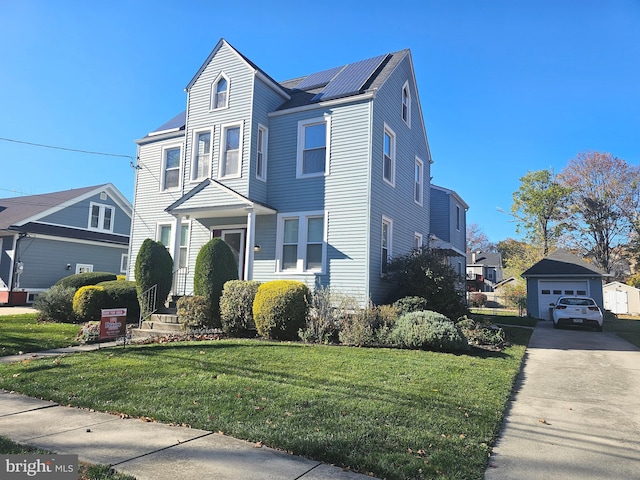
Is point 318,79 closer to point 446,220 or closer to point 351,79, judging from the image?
point 351,79

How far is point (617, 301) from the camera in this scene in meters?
30.9

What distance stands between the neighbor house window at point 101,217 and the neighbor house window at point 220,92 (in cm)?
1628

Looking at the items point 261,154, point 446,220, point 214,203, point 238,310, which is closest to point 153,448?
point 238,310

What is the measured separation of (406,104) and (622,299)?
1005 inches

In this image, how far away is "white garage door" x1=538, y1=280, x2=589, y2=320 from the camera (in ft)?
72.3

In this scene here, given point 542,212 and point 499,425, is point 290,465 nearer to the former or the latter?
point 499,425

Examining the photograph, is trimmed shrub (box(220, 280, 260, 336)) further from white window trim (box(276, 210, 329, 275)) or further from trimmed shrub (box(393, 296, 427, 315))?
trimmed shrub (box(393, 296, 427, 315))

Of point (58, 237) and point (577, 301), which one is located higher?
point (58, 237)

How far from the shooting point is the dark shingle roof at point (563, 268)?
2168 cm

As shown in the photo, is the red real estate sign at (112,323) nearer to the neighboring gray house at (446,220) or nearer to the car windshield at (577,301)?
the neighboring gray house at (446,220)

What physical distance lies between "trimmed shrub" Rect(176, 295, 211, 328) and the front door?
3026 mm

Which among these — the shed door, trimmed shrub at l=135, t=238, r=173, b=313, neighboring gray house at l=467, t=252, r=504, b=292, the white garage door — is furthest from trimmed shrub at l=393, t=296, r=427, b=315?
neighboring gray house at l=467, t=252, r=504, b=292

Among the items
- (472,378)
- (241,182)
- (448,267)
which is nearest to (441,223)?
(448,267)

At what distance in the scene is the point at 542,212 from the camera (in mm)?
36500
